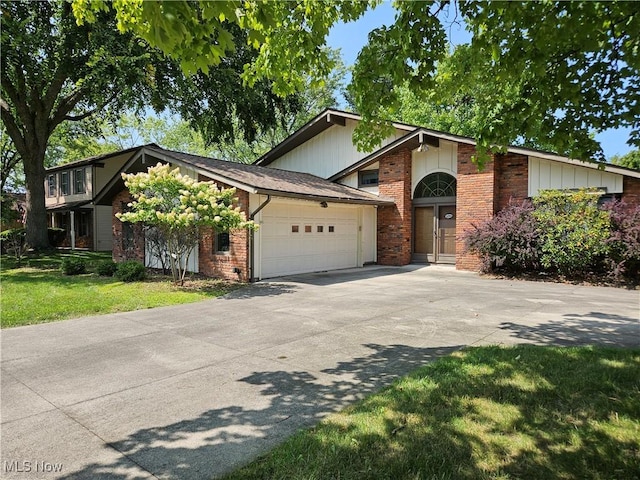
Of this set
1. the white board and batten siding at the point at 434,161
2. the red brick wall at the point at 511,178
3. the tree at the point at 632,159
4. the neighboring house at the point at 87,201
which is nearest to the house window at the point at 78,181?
the neighboring house at the point at 87,201

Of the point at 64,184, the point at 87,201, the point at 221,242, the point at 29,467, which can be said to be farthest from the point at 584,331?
the point at 64,184

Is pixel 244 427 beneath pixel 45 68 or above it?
beneath

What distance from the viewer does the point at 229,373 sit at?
459cm

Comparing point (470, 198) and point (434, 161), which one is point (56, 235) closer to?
point (434, 161)

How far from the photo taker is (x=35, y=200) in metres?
18.7

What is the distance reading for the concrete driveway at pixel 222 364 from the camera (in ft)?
9.98

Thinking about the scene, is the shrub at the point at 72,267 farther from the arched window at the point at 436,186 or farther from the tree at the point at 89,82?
the arched window at the point at 436,186

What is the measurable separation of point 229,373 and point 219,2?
371cm

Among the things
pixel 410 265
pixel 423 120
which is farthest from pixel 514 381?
pixel 423 120

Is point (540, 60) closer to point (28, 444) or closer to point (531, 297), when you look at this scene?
point (28, 444)

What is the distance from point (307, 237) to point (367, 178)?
17.6 ft

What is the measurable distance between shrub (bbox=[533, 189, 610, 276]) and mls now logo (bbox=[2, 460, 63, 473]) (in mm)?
12554

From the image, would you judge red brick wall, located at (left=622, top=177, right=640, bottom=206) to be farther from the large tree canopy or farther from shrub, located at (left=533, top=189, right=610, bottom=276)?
the large tree canopy

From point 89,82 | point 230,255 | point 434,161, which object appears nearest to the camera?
point 230,255
